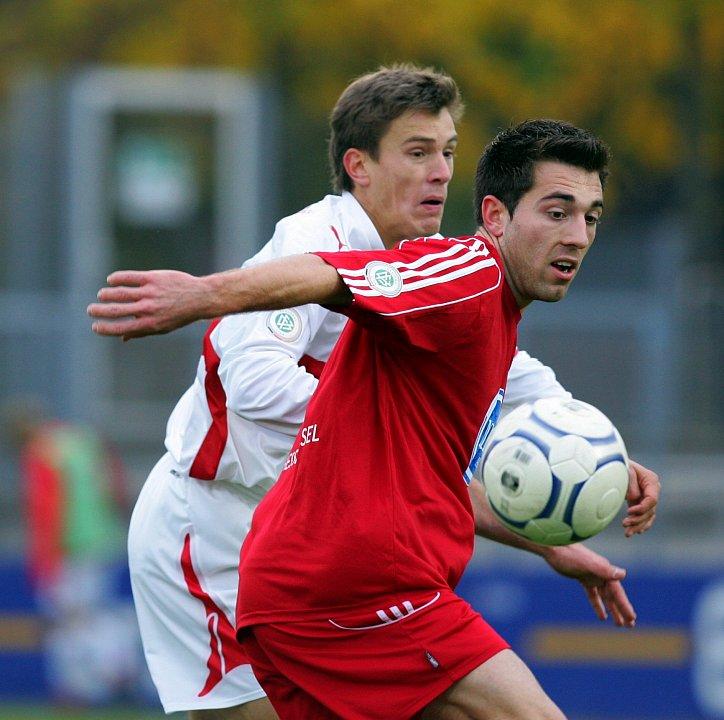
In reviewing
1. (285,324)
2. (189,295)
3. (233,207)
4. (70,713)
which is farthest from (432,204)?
(233,207)

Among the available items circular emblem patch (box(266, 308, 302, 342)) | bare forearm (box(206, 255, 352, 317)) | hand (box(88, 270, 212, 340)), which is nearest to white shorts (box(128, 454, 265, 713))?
circular emblem patch (box(266, 308, 302, 342))

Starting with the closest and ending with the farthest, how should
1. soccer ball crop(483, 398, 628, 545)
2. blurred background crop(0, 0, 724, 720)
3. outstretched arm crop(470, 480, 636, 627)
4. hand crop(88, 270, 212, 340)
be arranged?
hand crop(88, 270, 212, 340) → soccer ball crop(483, 398, 628, 545) → outstretched arm crop(470, 480, 636, 627) → blurred background crop(0, 0, 724, 720)

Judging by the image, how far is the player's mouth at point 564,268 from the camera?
4.41 m

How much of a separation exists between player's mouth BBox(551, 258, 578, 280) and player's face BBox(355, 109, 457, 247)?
1.05m

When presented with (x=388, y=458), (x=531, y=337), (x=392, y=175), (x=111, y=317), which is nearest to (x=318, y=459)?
(x=388, y=458)

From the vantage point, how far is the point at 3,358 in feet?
40.5

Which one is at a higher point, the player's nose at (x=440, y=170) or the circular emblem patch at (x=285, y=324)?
the player's nose at (x=440, y=170)

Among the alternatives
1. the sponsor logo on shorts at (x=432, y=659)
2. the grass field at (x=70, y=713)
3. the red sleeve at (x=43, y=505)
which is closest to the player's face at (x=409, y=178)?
the sponsor logo on shorts at (x=432, y=659)

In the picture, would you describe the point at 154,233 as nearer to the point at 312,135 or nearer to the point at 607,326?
the point at 312,135

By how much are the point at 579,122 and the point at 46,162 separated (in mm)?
5442

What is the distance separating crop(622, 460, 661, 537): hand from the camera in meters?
4.75

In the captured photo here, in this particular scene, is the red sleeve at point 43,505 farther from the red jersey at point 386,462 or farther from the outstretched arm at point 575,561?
the red jersey at point 386,462

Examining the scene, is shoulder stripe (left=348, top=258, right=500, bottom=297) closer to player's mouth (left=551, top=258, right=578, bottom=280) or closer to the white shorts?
player's mouth (left=551, top=258, right=578, bottom=280)

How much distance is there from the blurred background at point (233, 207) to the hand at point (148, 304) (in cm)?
807
